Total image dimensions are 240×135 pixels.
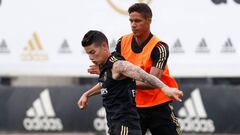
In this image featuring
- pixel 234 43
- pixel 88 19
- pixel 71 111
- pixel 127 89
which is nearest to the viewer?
pixel 127 89

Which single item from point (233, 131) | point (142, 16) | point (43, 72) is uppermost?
point (142, 16)

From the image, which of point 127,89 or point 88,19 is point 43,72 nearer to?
point 88,19

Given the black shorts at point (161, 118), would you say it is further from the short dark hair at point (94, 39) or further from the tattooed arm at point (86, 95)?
the short dark hair at point (94, 39)

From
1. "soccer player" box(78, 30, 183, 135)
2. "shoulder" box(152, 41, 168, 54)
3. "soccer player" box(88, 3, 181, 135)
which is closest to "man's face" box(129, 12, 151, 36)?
"soccer player" box(88, 3, 181, 135)

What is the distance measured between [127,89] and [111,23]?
4558 millimetres

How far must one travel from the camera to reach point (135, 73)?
7.44 meters

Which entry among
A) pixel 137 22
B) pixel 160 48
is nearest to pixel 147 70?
pixel 160 48

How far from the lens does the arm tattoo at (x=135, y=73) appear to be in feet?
24.1

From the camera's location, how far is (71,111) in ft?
46.5

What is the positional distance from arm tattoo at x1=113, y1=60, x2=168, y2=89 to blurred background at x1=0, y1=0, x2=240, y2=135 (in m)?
4.29

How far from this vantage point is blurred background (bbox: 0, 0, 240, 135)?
1173 centimetres

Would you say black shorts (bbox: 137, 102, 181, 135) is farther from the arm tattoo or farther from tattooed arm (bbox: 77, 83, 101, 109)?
the arm tattoo

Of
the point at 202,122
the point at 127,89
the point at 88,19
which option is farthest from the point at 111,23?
the point at 127,89

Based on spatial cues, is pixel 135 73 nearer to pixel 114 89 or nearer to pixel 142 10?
pixel 114 89
